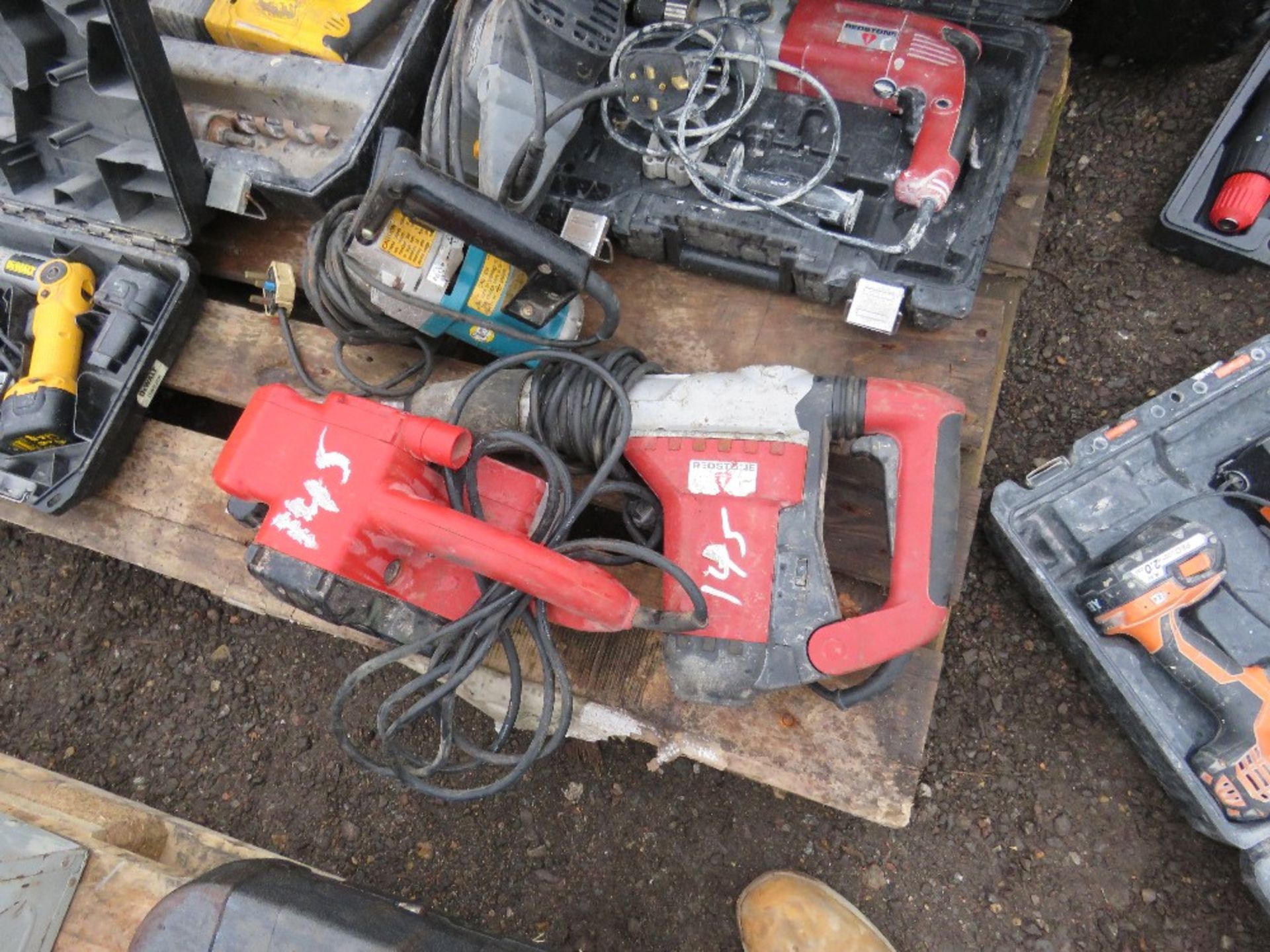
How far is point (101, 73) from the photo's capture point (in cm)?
126

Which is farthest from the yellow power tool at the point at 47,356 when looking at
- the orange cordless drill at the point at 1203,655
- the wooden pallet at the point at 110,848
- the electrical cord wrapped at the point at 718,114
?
the orange cordless drill at the point at 1203,655

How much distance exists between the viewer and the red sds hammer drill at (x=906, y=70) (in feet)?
3.98

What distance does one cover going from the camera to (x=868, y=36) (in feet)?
4.18

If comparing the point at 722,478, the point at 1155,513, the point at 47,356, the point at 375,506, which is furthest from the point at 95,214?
the point at 1155,513

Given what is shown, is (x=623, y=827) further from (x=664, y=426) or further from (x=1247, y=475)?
(x=1247, y=475)

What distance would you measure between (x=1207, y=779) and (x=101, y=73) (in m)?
1.93

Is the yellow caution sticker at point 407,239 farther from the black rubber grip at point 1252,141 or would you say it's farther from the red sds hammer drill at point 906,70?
the black rubber grip at point 1252,141

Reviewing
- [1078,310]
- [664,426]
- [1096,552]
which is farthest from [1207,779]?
[664,426]

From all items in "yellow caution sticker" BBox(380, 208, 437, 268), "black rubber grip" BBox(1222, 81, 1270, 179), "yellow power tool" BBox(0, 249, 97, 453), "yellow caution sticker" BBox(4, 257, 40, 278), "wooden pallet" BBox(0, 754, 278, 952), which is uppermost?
"black rubber grip" BBox(1222, 81, 1270, 179)

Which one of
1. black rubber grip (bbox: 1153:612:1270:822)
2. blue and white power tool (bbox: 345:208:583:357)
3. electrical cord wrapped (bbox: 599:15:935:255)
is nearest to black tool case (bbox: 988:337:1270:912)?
black rubber grip (bbox: 1153:612:1270:822)

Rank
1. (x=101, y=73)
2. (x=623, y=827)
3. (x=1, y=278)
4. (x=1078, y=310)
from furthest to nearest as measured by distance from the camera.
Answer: (x=1078, y=310)
(x=623, y=827)
(x=1, y=278)
(x=101, y=73)

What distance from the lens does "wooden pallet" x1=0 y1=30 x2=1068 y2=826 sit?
116cm

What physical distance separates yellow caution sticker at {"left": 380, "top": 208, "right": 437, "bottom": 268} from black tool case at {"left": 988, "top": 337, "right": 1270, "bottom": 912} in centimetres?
96

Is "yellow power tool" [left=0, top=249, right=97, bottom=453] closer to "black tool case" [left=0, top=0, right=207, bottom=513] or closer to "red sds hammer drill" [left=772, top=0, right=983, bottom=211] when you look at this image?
"black tool case" [left=0, top=0, right=207, bottom=513]
